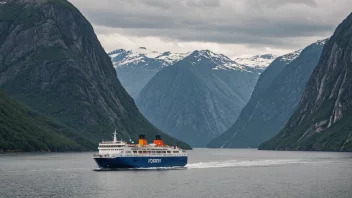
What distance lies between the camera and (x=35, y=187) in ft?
589

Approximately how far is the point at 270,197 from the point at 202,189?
2254 centimetres

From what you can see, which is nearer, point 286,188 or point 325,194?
point 325,194

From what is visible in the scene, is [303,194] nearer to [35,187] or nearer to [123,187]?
[123,187]

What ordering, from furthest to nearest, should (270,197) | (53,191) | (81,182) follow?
(81,182)
(53,191)
(270,197)

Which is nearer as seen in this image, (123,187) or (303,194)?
(303,194)

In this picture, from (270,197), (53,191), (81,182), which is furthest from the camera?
(81,182)

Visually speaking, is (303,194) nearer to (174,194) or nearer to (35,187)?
(174,194)

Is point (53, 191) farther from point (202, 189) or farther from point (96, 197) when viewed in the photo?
point (202, 189)

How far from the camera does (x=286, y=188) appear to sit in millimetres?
179250

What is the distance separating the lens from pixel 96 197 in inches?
6265

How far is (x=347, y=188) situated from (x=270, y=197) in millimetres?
27173

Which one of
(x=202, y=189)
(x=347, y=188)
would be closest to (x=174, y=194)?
(x=202, y=189)

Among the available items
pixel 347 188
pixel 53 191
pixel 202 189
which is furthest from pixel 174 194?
pixel 347 188

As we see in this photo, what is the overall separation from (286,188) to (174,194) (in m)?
29.7
